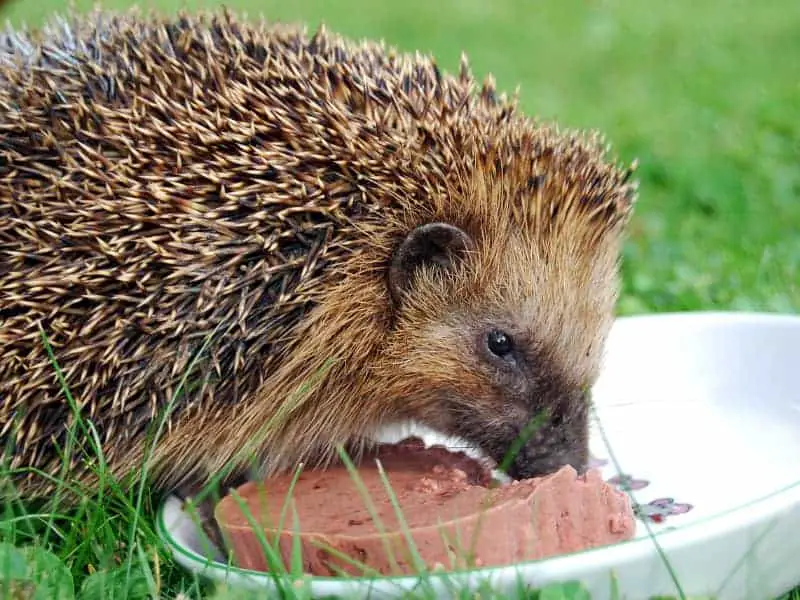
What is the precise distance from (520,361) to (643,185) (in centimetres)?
270

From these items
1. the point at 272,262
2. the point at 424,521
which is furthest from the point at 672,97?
the point at 424,521

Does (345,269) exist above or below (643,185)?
below

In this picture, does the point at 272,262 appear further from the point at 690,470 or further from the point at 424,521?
the point at 690,470

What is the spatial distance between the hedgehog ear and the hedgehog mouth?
32cm

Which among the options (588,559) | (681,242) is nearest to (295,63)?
(588,559)

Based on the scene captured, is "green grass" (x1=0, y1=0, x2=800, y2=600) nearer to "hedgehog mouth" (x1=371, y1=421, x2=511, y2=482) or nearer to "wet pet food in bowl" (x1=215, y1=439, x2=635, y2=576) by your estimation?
"wet pet food in bowl" (x1=215, y1=439, x2=635, y2=576)

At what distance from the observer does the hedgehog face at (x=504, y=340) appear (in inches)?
92.8

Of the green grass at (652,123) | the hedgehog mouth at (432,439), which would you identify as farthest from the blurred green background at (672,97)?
the hedgehog mouth at (432,439)

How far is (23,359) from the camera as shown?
2234 mm

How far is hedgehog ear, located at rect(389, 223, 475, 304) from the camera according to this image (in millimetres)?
2318

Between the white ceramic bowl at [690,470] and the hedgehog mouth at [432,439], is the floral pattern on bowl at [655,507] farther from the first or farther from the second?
the hedgehog mouth at [432,439]

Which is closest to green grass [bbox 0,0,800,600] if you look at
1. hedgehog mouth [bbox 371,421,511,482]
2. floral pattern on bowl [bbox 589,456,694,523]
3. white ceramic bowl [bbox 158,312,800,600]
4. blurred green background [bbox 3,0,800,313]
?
blurred green background [bbox 3,0,800,313]

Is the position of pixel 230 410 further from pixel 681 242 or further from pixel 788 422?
pixel 681 242

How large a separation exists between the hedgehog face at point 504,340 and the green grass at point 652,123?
68cm
